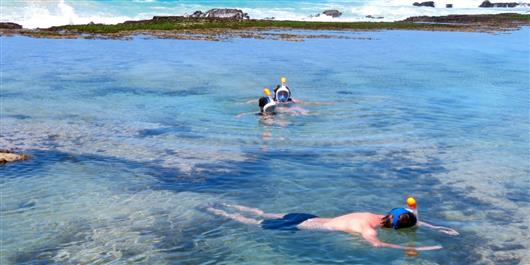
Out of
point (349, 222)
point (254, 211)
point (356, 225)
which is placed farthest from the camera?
point (254, 211)

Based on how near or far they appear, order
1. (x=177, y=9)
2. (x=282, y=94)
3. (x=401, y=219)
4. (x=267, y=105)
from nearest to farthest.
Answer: (x=401, y=219) → (x=267, y=105) → (x=282, y=94) → (x=177, y=9)

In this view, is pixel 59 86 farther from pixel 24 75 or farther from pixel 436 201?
pixel 436 201

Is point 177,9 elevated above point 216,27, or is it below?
above

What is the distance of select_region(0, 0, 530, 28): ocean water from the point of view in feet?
220

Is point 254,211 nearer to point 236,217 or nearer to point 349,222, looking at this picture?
point 236,217

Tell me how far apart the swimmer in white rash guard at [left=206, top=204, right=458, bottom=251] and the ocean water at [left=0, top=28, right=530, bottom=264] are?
0.20 m

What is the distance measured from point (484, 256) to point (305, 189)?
14.0 ft

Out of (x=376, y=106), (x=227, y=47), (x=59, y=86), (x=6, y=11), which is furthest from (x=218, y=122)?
(x=6, y=11)

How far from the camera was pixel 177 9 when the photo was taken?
87.4 meters

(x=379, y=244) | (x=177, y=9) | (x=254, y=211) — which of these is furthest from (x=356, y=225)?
(x=177, y=9)

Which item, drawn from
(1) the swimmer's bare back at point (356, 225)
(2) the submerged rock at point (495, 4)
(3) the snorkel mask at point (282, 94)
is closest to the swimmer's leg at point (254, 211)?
(1) the swimmer's bare back at point (356, 225)

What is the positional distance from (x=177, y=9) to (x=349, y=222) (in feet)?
265

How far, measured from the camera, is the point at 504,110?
21.8m

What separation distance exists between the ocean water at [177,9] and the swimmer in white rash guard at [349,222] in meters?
54.1
